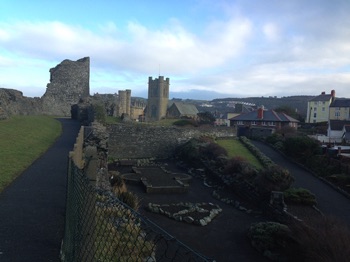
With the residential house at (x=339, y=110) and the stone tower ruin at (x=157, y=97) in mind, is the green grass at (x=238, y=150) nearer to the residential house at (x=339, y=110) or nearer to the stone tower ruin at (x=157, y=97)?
the residential house at (x=339, y=110)

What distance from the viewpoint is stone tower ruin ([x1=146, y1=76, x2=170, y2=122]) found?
94375mm

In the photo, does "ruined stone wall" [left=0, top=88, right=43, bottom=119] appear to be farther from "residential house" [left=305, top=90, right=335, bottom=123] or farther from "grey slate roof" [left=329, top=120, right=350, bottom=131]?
"residential house" [left=305, top=90, right=335, bottom=123]

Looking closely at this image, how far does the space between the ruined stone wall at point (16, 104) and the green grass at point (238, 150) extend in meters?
18.6

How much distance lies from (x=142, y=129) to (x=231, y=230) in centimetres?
1924

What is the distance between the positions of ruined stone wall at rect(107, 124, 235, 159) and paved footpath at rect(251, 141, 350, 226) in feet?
31.8

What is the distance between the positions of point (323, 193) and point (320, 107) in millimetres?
58827

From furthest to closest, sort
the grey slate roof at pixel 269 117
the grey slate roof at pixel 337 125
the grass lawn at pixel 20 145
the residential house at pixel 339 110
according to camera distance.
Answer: the residential house at pixel 339 110
the grey slate roof at pixel 269 117
the grey slate roof at pixel 337 125
the grass lawn at pixel 20 145

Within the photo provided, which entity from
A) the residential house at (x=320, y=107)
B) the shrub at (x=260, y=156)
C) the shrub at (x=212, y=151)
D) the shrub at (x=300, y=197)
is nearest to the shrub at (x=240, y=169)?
the shrub at (x=260, y=156)

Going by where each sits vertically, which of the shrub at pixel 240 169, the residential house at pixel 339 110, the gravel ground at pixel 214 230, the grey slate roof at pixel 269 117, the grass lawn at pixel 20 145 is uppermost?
the residential house at pixel 339 110

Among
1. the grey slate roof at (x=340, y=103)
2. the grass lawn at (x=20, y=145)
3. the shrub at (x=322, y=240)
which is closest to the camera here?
the shrub at (x=322, y=240)

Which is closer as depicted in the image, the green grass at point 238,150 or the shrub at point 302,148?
the green grass at point 238,150

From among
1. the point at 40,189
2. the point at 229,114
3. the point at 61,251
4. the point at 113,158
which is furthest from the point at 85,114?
the point at 229,114

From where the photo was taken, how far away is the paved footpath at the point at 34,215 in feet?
21.9

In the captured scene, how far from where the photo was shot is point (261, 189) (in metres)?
20.8
